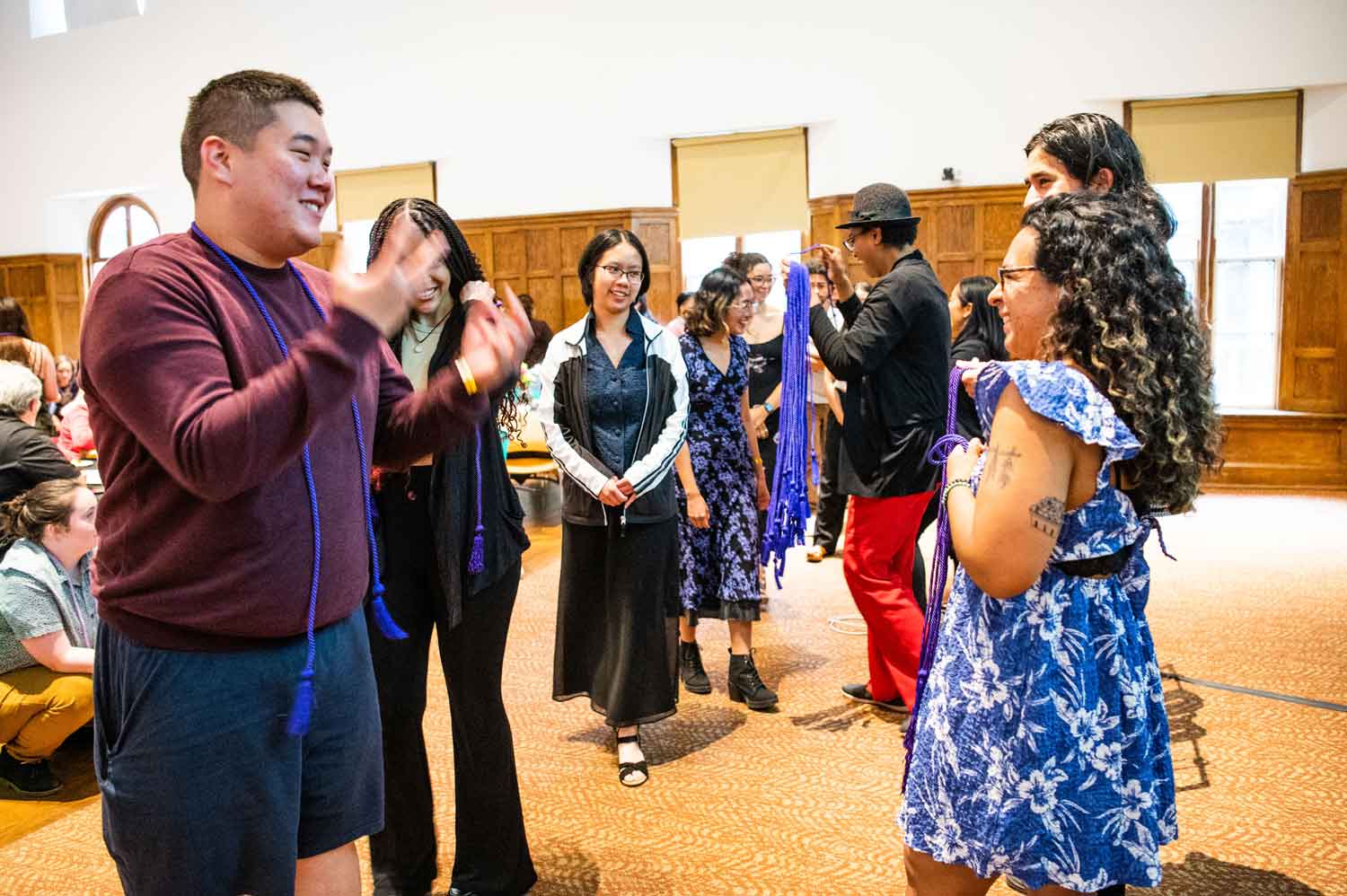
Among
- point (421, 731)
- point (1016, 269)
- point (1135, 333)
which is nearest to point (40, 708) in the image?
point (421, 731)

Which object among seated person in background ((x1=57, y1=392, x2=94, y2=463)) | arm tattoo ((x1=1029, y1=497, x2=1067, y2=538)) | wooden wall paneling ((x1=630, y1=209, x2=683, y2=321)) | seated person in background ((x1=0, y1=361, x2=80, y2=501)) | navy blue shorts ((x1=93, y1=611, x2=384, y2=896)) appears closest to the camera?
navy blue shorts ((x1=93, y1=611, x2=384, y2=896))

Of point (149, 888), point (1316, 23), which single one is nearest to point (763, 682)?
point (149, 888)

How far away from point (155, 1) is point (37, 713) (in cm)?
1185

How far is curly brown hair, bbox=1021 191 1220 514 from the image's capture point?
155cm

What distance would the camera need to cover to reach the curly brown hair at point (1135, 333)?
60.9 inches

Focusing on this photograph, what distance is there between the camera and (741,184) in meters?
10.2

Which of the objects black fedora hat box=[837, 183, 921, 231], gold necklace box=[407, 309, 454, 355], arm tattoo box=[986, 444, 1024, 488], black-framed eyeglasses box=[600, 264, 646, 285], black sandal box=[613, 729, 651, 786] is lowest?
Answer: black sandal box=[613, 729, 651, 786]

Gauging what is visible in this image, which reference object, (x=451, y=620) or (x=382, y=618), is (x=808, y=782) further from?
(x=382, y=618)

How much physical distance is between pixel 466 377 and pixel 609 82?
9569 millimetres

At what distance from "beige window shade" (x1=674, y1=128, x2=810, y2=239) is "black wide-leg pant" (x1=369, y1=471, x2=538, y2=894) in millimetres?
8253

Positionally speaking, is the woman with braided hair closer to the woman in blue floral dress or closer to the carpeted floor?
the carpeted floor

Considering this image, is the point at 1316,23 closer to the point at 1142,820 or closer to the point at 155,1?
the point at 1142,820

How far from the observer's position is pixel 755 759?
338 cm

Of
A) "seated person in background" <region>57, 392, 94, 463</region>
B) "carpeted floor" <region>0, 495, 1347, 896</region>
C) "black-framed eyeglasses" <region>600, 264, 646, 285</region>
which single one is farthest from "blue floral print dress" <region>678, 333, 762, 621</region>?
"seated person in background" <region>57, 392, 94, 463</region>
